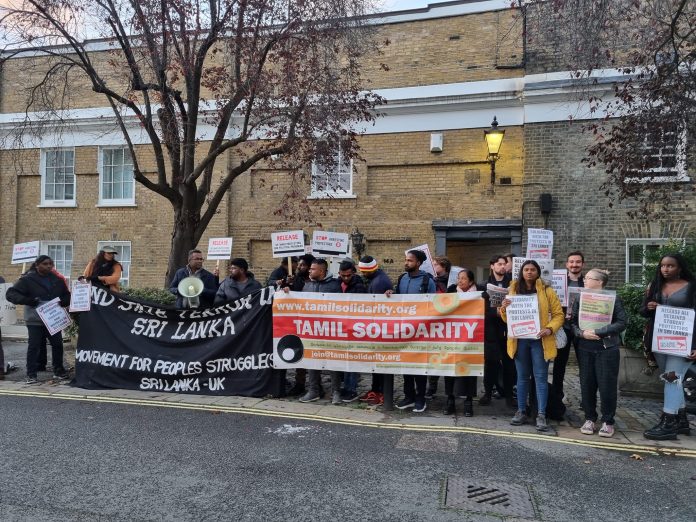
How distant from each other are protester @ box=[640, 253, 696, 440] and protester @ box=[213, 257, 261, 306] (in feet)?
16.7

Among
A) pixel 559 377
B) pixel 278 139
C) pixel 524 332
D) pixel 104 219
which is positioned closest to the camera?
pixel 524 332

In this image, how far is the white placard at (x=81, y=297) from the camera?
7602 millimetres

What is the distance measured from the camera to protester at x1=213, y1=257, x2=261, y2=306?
760 centimetres

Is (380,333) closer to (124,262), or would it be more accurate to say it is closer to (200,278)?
(200,278)

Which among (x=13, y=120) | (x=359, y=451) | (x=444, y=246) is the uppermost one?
(x=13, y=120)

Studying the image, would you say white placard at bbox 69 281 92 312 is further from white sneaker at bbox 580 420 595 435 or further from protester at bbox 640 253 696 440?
protester at bbox 640 253 696 440

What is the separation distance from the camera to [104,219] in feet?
49.4

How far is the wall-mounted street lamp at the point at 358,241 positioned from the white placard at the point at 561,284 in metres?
6.75

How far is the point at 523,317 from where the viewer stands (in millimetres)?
5828

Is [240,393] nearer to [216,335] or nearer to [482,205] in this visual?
[216,335]

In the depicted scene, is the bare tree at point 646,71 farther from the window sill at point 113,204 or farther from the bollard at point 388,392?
the window sill at point 113,204

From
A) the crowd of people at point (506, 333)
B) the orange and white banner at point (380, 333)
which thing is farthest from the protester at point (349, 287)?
the orange and white banner at point (380, 333)

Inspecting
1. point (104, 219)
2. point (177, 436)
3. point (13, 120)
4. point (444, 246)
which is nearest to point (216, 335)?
point (177, 436)

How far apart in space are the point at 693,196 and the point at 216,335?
999 centimetres
